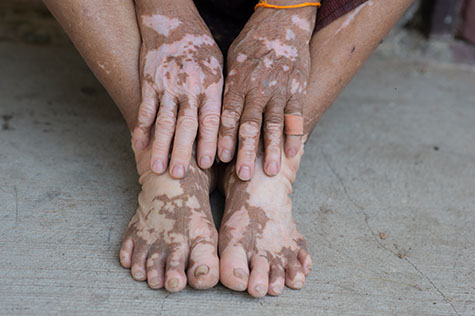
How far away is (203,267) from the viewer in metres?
0.94

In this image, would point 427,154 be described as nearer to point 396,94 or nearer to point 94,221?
point 396,94

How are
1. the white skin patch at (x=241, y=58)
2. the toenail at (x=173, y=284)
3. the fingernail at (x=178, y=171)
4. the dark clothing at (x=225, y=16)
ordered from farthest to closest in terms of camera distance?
the dark clothing at (x=225, y=16) → the white skin patch at (x=241, y=58) → the fingernail at (x=178, y=171) → the toenail at (x=173, y=284)

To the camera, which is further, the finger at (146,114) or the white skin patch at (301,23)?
the white skin patch at (301,23)

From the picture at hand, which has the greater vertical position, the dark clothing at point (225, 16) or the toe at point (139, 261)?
the dark clothing at point (225, 16)

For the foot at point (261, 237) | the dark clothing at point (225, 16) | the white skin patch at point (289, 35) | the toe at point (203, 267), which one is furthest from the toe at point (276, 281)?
the dark clothing at point (225, 16)

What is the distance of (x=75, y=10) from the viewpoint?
113 cm

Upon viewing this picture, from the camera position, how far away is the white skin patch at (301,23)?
121 centimetres

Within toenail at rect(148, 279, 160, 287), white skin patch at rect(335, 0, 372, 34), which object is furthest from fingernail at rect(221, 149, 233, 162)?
white skin patch at rect(335, 0, 372, 34)

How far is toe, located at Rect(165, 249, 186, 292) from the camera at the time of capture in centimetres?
92

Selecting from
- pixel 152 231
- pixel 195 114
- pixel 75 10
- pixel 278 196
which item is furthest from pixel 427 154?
pixel 75 10

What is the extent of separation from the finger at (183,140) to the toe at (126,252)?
0.57ft

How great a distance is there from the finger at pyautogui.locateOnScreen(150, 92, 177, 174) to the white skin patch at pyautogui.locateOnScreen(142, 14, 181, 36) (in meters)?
0.20

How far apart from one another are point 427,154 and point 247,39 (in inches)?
29.8

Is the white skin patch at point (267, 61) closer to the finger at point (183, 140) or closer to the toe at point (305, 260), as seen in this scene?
the finger at point (183, 140)
